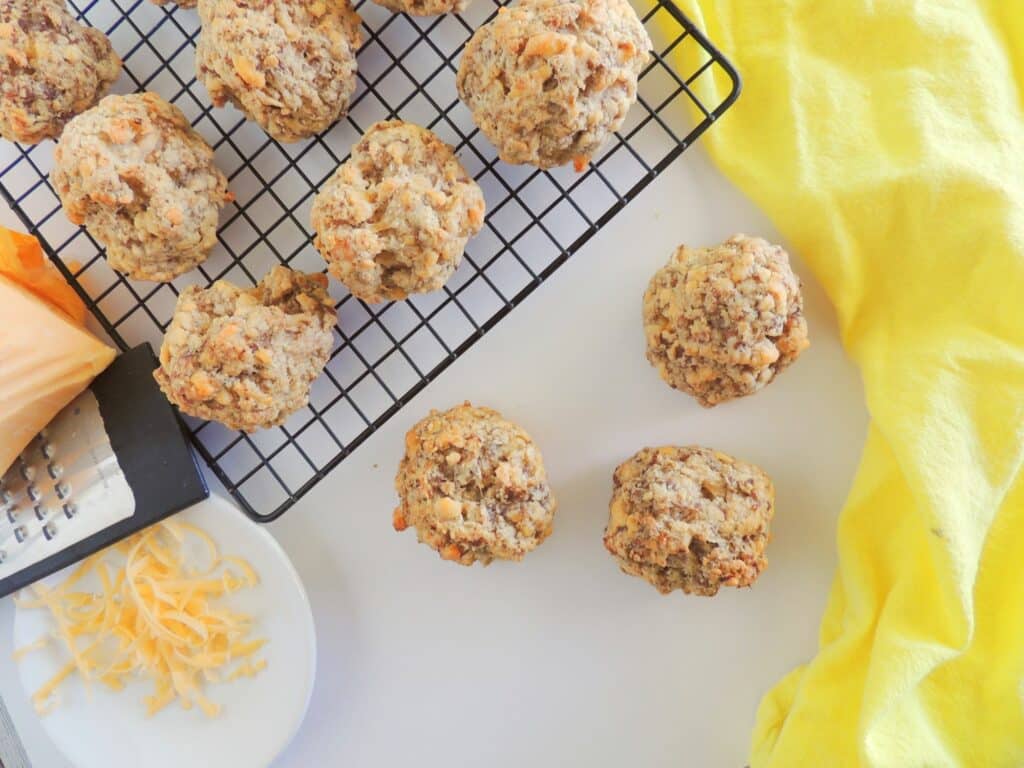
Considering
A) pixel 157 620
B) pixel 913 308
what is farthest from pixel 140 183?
pixel 913 308

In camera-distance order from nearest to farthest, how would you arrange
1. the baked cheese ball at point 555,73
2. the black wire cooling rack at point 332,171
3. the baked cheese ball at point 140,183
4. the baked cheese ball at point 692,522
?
the baked cheese ball at point 555,73, the baked cheese ball at point 140,183, the baked cheese ball at point 692,522, the black wire cooling rack at point 332,171

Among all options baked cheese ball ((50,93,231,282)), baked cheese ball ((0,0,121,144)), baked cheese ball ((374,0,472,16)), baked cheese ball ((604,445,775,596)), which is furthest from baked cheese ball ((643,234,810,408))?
baked cheese ball ((0,0,121,144))

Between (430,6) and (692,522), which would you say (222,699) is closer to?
(692,522)

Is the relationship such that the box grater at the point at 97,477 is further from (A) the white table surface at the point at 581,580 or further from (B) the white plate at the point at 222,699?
(A) the white table surface at the point at 581,580

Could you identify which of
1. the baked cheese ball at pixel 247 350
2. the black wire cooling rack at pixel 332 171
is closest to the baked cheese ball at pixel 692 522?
the black wire cooling rack at pixel 332 171

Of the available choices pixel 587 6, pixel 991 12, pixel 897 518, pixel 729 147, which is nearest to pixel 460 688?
pixel 897 518

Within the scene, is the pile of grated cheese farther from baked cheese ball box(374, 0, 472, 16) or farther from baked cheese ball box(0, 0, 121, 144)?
baked cheese ball box(374, 0, 472, 16)
